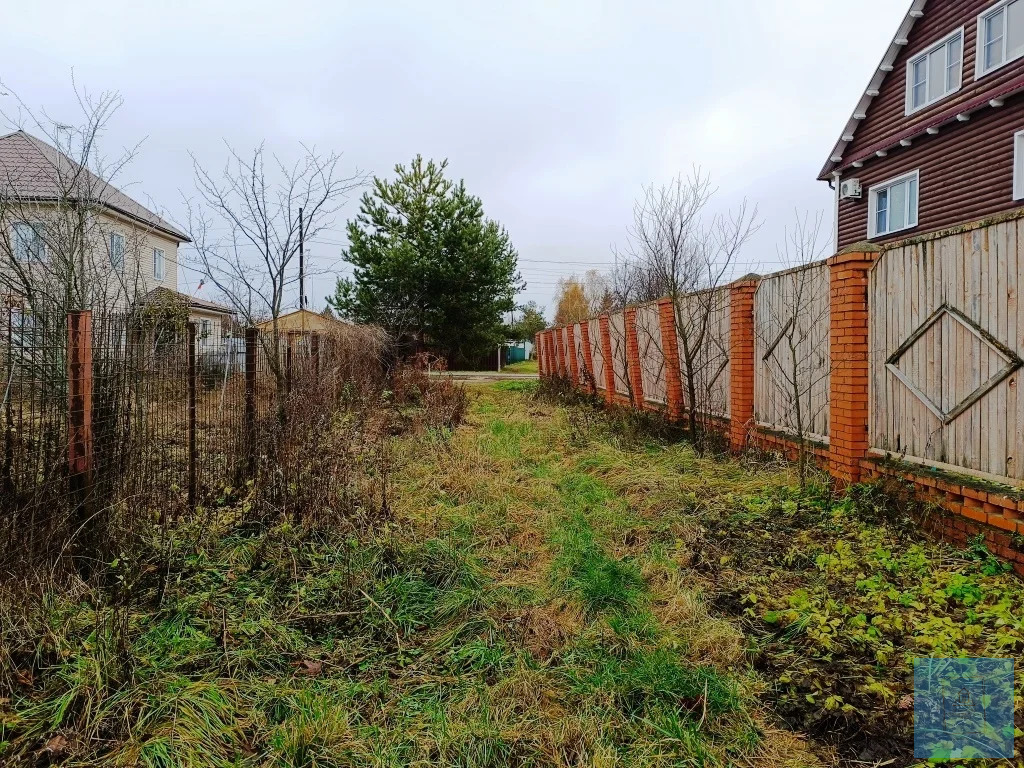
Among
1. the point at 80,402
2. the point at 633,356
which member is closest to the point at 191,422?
the point at 80,402

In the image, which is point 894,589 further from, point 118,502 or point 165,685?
point 118,502

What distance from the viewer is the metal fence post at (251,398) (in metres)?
5.13

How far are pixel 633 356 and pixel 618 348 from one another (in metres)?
1.11

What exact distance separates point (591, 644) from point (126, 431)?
308 cm

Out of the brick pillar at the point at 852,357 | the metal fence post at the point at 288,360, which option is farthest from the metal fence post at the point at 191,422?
the brick pillar at the point at 852,357

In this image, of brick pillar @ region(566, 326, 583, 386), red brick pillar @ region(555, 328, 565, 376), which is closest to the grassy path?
brick pillar @ region(566, 326, 583, 386)

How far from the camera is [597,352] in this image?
13.5 meters

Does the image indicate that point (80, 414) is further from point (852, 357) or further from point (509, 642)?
point (852, 357)

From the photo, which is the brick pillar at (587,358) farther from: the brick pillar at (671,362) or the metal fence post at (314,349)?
the metal fence post at (314,349)

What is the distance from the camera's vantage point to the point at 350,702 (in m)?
2.41

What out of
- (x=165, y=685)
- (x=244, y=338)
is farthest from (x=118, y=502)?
(x=244, y=338)

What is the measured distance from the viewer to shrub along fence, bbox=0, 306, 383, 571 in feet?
9.91

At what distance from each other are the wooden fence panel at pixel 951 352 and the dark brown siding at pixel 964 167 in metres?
6.70

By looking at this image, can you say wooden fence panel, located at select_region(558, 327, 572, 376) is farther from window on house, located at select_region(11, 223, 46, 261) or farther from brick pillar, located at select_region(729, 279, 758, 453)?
window on house, located at select_region(11, 223, 46, 261)
